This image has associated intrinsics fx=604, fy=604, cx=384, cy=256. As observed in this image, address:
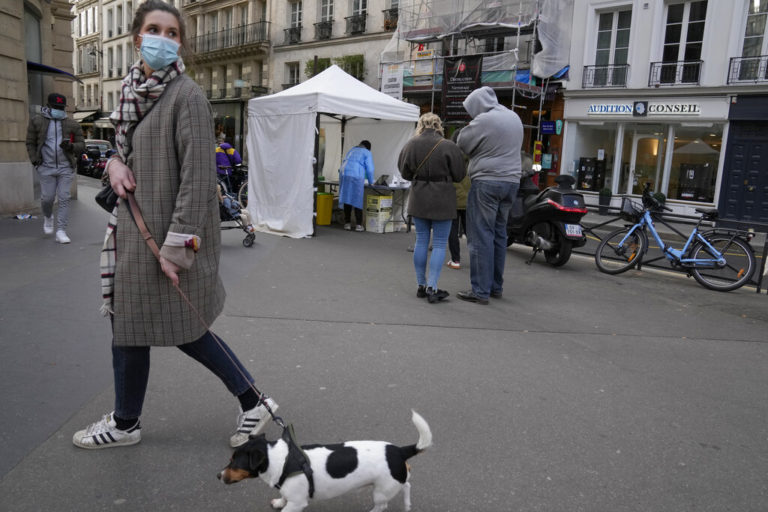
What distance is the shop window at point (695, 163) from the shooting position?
17.7 metres

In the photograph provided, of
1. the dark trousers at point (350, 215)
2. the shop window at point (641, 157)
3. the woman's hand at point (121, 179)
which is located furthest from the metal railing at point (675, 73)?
the woman's hand at point (121, 179)

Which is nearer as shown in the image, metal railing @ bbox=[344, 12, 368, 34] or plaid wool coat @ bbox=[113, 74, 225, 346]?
plaid wool coat @ bbox=[113, 74, 225, 346]

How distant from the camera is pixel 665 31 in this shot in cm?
1836

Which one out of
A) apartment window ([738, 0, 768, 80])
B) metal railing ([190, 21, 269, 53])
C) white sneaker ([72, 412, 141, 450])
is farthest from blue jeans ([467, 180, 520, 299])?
metal railing ([190, 21, 269, 53])

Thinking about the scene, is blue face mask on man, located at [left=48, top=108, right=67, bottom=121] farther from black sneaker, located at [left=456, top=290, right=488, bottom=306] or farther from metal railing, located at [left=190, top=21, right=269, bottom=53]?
metal railing, located at [left=190, top=21, right=269, bottom=53]

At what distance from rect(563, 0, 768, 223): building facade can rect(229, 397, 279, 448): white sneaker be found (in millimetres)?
17481

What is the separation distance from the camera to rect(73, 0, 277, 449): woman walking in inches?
95.7

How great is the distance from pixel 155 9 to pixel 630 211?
22.0 ft

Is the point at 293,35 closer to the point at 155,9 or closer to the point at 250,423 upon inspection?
the point at 155,9

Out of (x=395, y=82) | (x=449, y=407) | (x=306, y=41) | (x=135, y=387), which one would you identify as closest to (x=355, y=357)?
(x=449, y=407)

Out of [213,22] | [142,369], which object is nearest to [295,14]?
[213,22]

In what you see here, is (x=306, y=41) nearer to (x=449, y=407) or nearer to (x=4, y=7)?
(x=4, y=7)

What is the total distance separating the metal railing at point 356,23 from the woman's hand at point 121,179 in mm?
27155

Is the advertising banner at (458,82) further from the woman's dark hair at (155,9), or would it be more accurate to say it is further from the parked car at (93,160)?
the woman's dark hair at (155,9)
